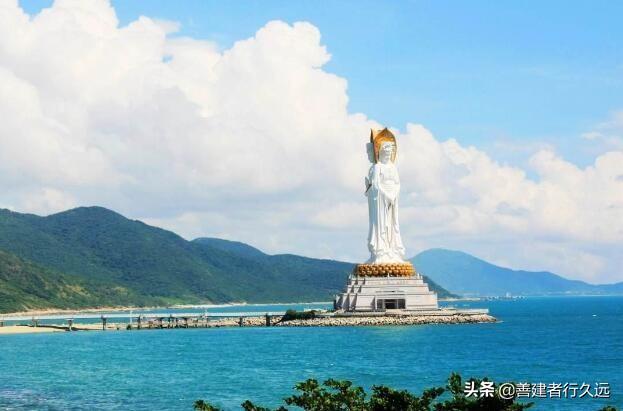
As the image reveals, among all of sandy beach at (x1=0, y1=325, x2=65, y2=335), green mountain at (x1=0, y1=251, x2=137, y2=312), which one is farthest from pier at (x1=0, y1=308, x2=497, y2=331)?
green mountain at (x1=0, y1=251, x2=137, y2=312)

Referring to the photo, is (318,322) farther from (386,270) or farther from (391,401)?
(391,401)

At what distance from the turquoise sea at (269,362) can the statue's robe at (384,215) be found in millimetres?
10265

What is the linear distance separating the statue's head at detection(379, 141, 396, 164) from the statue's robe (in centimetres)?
57

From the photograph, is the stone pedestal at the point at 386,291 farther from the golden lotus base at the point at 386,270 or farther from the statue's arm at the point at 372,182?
the statue's arm at the point at 372,182

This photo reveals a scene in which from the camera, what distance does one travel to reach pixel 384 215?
101 m

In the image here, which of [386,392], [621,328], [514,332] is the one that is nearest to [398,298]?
[514,332]

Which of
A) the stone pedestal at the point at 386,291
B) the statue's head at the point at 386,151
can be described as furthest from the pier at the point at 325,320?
the statue's head at the point at 386,151

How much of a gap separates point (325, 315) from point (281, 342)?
2056cm

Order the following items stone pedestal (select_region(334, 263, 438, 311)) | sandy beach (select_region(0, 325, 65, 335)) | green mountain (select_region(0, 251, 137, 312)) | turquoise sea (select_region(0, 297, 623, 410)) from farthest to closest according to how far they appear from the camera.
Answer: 1. green mountain (select_region(0, 251, 137, 312))
2. sandy beach (select_region(0, 325, 65, 335))
3. stone pedestal (select_region(334, 263, 438, 311))
4. turquoise sea (select_region(0, 297, 623, 410))

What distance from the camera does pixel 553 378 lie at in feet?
180

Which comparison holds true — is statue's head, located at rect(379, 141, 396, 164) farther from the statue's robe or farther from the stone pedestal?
the stone pedestal

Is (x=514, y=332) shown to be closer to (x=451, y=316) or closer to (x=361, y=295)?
(x=451, y=316)

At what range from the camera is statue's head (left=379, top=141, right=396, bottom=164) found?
3962 inches

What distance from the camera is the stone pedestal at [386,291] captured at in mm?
97438
